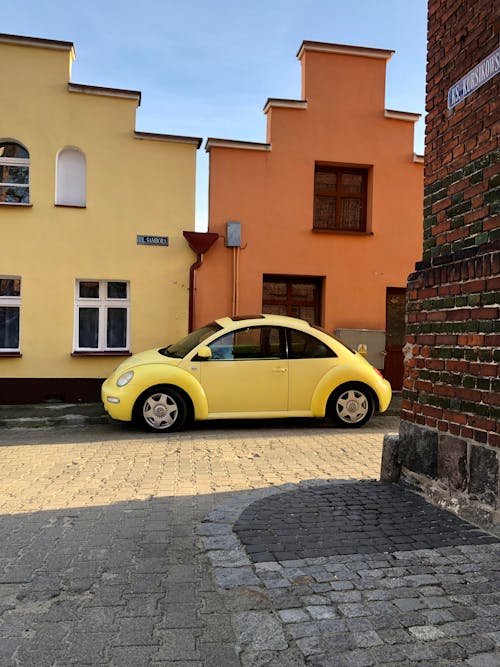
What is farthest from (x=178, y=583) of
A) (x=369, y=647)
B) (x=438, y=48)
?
(x=438, y=48)

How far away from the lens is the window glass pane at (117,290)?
11055mm

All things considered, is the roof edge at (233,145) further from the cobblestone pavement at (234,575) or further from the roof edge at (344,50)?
the cobblestone pavement at (234,575)

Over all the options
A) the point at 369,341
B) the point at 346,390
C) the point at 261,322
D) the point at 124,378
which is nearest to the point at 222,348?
the point at 261,322

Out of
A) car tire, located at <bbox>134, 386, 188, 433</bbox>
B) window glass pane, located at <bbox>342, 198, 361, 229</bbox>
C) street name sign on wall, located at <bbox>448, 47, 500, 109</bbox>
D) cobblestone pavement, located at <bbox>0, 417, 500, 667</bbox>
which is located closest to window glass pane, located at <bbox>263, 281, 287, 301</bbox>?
window glass pane, located at <bbox>342, 198, 361, 229</bbox>

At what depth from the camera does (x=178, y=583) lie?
3146 millimetres

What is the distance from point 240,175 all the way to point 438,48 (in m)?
7.01

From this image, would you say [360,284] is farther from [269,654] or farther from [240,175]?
[269,654]

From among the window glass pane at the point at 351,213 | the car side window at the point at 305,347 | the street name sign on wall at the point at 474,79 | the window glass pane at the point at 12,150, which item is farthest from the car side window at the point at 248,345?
the window glass pane at the point at 12,150

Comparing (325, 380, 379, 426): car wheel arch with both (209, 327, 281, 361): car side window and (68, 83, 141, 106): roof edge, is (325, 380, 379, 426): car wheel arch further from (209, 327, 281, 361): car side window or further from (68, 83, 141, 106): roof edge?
(68, 83, 141, 106): roof edge

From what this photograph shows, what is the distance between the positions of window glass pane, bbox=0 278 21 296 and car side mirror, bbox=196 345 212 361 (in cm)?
445

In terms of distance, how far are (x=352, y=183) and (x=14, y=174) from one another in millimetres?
6837

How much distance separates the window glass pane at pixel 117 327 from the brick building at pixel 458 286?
7.35 metres

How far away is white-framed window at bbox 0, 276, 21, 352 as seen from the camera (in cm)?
1066

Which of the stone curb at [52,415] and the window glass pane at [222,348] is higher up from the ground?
the window glass pane at [222,348]
